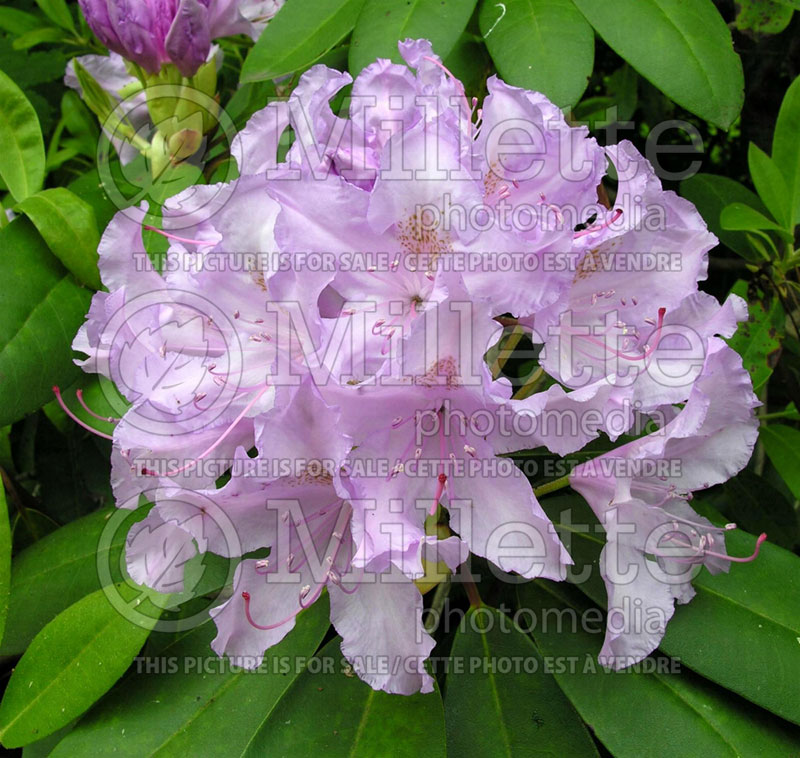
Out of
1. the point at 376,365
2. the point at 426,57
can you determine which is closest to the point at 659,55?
the point at 426,57

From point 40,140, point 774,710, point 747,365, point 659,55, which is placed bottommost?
point 774,710

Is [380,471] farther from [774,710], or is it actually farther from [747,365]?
[747,365]

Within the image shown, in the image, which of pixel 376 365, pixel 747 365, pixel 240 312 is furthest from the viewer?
pixel 747 365

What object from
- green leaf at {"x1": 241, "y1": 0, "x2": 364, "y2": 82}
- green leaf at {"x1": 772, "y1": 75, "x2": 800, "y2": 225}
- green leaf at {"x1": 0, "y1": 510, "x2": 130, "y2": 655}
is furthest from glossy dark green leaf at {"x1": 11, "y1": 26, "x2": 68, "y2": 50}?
green leaf at {"x1": 772, "y1": 75, "x2": 800, "y2": 225}

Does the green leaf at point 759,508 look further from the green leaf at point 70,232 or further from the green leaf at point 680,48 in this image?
the green leaf at point 70,232

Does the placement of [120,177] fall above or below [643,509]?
above
